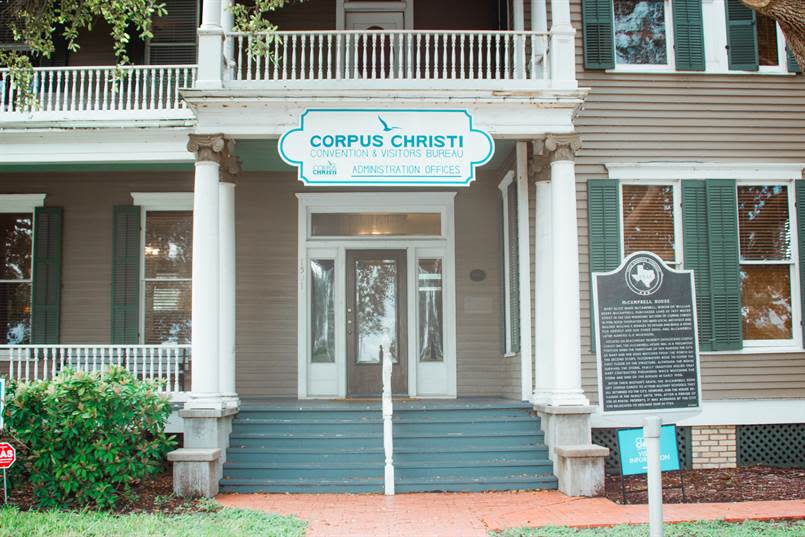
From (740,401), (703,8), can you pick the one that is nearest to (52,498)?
(740,401)

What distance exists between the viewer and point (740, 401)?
1014 cm

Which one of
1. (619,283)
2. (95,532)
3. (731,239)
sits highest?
(731,239)

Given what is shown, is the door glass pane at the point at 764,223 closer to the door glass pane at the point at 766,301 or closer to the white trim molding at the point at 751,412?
the door glass pane at the point at 766,301

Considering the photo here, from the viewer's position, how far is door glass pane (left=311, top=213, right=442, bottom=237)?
1207 centimetres

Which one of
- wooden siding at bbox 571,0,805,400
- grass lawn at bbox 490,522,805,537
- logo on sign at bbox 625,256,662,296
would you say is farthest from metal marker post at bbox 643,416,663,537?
wooden siding at bbox 571,0,805,400

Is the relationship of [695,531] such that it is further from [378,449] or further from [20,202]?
[20,202]

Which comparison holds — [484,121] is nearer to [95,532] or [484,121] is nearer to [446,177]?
[446,177]

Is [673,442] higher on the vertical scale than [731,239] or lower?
lower

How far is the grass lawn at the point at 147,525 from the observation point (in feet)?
22.1

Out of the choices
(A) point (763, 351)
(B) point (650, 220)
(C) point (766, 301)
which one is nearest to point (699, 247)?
(B) point (650, 220)

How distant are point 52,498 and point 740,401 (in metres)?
7.77

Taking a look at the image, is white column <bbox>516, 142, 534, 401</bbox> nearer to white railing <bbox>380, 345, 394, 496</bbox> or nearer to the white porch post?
white railing <bbox>380, 345, 394, 496</bbox>

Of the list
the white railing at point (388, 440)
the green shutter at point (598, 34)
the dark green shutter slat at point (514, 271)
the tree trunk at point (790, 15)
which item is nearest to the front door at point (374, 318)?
the dark green shutter slat at point (514, 271)

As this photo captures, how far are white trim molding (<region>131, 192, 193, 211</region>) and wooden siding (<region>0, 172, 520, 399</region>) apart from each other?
0.37 feet
